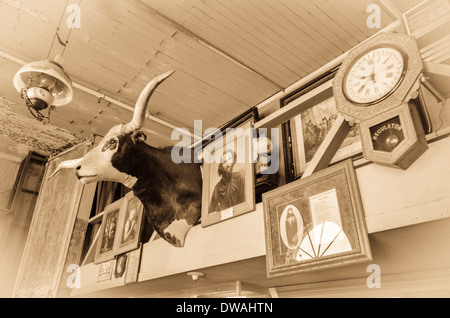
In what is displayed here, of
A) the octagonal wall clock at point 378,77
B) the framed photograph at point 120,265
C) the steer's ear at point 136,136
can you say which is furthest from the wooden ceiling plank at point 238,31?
the framed photograph at point 120,265

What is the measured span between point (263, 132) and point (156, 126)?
84.3 inches

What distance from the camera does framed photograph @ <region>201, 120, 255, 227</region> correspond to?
2.29 metres

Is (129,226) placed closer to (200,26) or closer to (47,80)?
(47,80)

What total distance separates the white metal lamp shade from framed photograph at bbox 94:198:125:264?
129cm

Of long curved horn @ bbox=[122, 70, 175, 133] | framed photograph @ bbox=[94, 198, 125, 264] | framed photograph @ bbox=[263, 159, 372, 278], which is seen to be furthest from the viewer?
framed photograph @ bbox=[94, 198, 125, 264]

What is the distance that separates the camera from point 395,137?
4.88 ft

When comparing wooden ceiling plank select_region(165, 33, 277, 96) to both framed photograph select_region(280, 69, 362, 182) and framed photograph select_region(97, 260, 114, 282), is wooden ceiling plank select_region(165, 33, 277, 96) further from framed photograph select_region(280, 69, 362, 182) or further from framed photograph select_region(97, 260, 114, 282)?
framed photograph select_region(97, 260, 114, 282)

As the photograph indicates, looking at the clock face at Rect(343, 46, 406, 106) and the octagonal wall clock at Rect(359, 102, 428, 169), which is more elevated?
the clock face at Rect(343, 46, 406, 106)

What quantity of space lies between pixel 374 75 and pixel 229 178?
1.18 metres

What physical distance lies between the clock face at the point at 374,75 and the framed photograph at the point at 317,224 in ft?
1.15

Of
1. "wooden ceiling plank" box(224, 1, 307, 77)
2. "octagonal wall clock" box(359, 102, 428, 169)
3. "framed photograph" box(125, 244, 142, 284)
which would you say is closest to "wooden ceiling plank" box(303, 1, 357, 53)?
"wooden ceiling plank" box(224, 1, 307, 77)

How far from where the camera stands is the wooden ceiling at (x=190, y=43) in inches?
118

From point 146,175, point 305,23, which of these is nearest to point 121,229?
point 146,175

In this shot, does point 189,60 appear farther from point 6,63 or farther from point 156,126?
point 6,63
